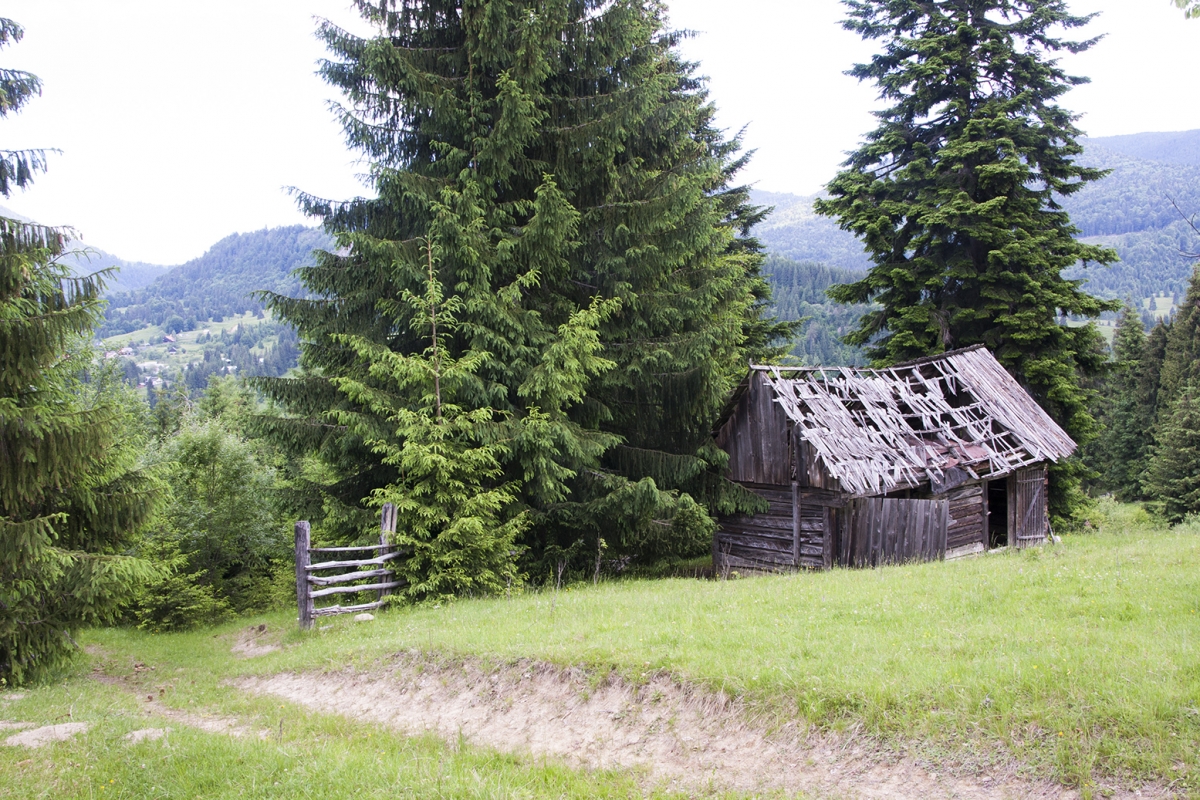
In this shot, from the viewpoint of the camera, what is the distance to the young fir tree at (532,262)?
15547 mm

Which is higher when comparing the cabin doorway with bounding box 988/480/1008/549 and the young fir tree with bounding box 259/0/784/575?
the young fir tree with bounding box 259/0/784/575

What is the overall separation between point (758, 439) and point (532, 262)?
7.28 metres

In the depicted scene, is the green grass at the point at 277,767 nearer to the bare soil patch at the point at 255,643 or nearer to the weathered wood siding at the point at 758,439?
the bare soil patch at the point at 255,643

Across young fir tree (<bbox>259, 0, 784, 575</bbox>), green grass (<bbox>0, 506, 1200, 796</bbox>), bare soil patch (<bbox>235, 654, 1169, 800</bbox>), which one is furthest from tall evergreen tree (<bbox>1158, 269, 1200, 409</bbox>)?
bare soil patch (<bbox>235, 654, 1169, 800</bbox>)

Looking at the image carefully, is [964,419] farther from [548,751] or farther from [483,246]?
[548,751]

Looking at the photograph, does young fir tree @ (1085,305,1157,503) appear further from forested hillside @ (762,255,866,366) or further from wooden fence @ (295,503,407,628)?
wooden fence @ (295,503,407,628)

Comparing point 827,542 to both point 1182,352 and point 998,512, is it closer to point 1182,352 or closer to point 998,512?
point 998,512

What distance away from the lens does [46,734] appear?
8.05 metres

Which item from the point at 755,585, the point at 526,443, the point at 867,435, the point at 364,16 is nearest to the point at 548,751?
the point at 755,585

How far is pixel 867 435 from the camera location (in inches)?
711

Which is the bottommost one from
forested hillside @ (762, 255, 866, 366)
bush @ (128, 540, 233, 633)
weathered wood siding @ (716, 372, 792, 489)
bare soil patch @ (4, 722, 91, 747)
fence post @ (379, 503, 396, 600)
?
bush @ (128, 540, 233, 633)

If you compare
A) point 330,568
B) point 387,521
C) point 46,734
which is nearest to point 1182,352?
point 387,521

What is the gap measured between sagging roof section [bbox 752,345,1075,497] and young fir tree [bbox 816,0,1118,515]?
8.50ft

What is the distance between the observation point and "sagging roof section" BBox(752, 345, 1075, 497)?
57.1 feet
